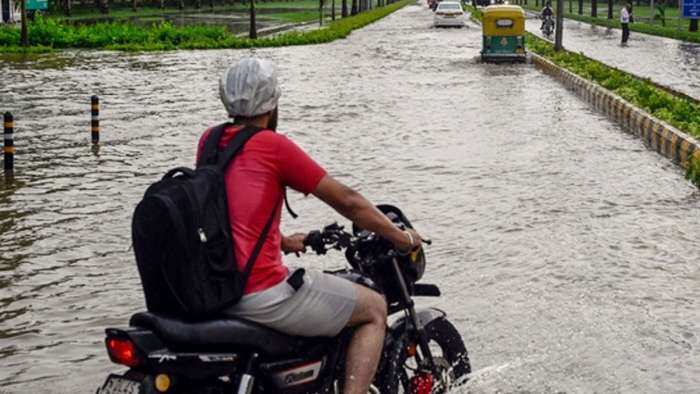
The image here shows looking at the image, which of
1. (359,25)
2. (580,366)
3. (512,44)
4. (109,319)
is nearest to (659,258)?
(580,366)

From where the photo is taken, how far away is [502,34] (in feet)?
117

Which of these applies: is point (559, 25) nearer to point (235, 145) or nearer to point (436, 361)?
point (436, 361)

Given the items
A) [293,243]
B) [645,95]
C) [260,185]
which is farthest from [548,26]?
[260,185]

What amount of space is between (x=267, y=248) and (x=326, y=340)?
48 centimetres

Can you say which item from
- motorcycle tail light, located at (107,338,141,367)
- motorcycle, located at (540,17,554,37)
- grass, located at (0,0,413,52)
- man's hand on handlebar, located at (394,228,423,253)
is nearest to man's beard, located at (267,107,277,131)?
man's hand on handlebar, located at (394,228,423,253)

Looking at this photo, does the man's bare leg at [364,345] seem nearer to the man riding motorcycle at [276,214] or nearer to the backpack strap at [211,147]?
the man riding motorcycle at [276,214]

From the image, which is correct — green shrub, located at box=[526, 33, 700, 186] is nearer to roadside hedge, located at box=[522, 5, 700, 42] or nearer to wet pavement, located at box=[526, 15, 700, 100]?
wet pavement, located at box=[526, 15, 700, 100]

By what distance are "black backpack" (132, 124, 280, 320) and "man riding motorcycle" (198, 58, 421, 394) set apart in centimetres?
7

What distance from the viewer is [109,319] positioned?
7707 mm

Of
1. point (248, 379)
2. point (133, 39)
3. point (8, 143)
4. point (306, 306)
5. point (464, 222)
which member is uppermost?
point (133, 39)

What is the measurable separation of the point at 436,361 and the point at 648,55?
113ft

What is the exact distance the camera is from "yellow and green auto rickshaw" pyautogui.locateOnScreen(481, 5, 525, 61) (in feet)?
117

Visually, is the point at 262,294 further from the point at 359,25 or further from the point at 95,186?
the point at 359,25

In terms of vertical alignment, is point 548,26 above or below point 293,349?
above
